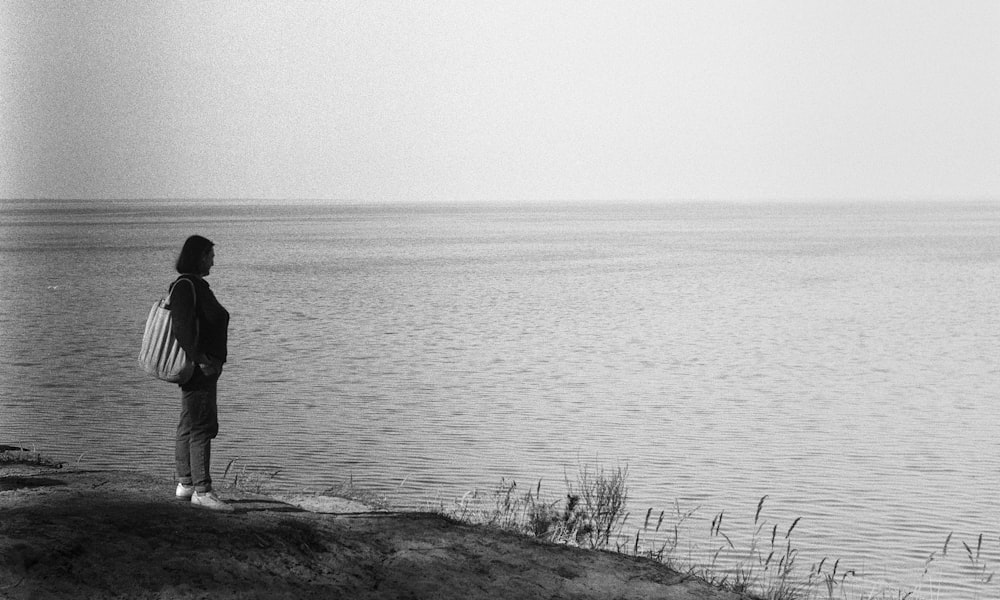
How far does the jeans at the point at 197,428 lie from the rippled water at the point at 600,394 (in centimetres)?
501

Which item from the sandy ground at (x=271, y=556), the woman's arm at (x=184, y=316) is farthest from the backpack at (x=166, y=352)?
the sandy ground at (x=271, y=556)

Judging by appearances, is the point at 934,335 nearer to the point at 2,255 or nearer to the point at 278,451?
the point at 278,451

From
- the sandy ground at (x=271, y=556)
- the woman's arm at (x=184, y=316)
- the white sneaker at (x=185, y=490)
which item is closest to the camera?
the sandy ground at (x=271, y=556)

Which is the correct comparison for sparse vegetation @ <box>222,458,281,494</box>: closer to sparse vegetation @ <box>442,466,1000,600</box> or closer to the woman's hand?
sparse vegetation @ <box>442,466,1000,600</box>

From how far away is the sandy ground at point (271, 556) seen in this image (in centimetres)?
751

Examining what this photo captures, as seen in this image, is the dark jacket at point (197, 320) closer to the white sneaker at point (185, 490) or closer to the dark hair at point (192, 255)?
the dark hair at point (192, 255)

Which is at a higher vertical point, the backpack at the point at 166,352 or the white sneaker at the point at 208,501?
the backpack at the point at 166,352

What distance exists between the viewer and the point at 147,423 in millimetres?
20141

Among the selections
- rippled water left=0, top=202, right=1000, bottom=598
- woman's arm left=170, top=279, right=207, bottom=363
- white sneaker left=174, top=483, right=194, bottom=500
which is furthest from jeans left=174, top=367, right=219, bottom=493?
rippled water left=0, top=202, right=1000, bottom=598

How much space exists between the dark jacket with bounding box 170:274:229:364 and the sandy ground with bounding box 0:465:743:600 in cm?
110

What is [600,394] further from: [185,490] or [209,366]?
[209,366]

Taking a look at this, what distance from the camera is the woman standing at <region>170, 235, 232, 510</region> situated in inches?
343

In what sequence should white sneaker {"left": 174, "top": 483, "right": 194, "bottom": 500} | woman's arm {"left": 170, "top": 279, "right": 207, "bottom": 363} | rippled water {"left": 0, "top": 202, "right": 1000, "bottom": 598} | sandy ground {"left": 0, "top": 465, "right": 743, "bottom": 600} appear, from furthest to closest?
1. rippled water {"left": 0, "top": 202, "right": 1000, "bottom": 598}
2. white sneaker {"left": 174, "top": 483, "right": 194, "bottom": 500}
3. woman's arm {"left": 170, "top": 279, "right": 207, "bottom": 363}
4. sandy ground {"left": 0, "top": 465, "right": 743, "bottom": 600}

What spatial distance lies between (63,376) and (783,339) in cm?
1923
